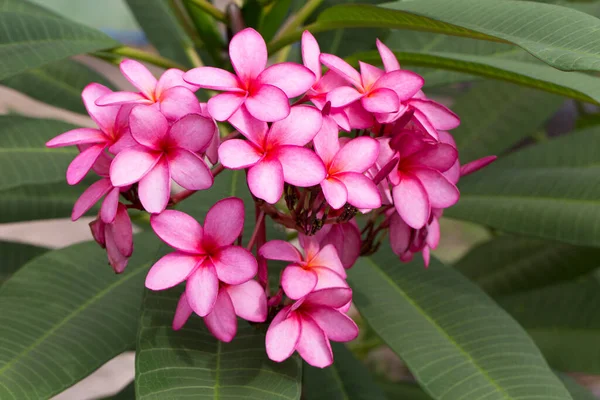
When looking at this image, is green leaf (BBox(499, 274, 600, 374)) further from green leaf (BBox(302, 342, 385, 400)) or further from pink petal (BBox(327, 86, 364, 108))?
pink petal (BBox(327, 86, 364, 108))

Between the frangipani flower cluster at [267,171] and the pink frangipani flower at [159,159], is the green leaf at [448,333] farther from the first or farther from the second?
the pink frangipani flower at [159,159]

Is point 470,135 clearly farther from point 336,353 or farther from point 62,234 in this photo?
point 62,234

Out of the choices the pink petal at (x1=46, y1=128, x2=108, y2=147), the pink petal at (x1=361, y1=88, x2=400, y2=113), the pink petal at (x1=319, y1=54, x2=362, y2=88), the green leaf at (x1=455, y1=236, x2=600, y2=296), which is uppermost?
the pink petal at (x1=46, y1=128, x2=108, y2=147)

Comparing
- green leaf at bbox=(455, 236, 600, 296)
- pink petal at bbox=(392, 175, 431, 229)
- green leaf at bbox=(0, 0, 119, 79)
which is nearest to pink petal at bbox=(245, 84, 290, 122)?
pink petal at bbox=(392, 175, 431, 229)

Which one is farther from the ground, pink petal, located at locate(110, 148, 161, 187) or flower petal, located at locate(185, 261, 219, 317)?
pink petal, located at locate(110, 148, 161, 187)

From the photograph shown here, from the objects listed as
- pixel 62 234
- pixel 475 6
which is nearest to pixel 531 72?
pixel 475 6

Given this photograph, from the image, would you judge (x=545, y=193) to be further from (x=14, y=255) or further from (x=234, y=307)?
(x=14, y=255)
